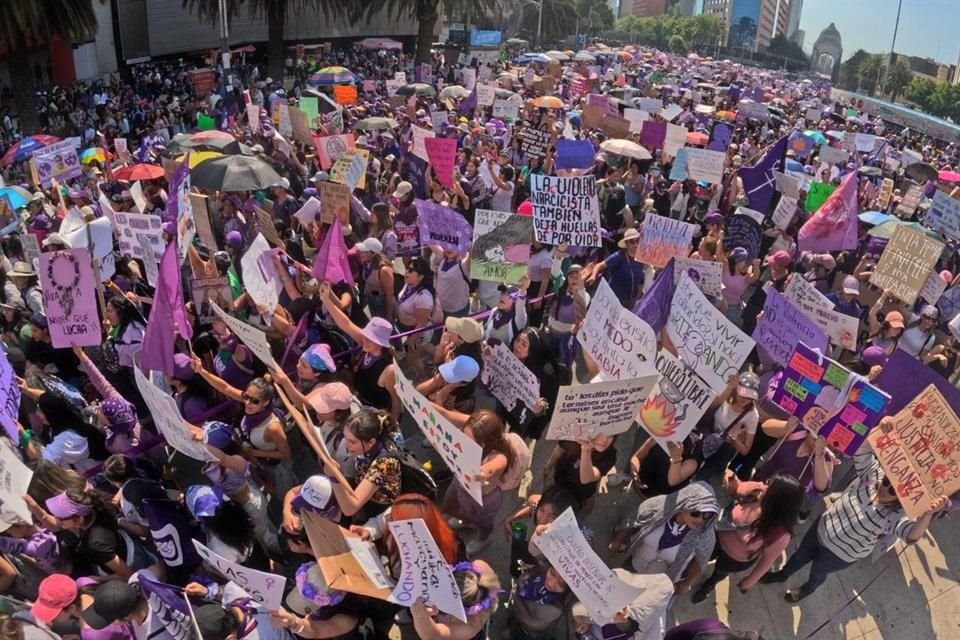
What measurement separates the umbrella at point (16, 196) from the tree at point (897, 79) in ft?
300

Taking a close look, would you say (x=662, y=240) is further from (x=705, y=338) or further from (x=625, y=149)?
(x=625, y=149)

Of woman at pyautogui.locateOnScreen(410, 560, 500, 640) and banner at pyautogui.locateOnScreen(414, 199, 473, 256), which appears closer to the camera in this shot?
woman at pyautogui.locateOnScreen(410, 560, 500, 640)

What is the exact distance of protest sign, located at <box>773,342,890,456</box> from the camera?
3.96m

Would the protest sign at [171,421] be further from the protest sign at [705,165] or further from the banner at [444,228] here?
the protest sign at [705,165]

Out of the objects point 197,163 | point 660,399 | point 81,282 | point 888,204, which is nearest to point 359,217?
point 197,163

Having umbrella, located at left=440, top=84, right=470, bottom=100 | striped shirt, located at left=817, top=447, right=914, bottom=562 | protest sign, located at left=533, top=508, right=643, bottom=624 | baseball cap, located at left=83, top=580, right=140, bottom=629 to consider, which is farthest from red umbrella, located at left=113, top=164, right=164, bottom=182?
umbrella, located at left=440, top=84, right=470, bottom=100

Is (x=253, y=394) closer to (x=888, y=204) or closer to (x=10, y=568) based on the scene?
(x=10, y=568)

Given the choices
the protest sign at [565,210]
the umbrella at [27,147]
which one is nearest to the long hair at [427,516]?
the protest sign at [565,210]

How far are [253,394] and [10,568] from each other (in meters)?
1.58

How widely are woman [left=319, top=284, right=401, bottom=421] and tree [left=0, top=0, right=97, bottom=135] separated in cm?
1709

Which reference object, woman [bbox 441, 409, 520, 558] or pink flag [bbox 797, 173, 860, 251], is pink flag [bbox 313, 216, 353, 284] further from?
pink flag [bbox 797, 173, 860, 251]

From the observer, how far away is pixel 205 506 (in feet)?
11.2

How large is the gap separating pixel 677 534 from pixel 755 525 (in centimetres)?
49

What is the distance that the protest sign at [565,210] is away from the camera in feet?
22.1
